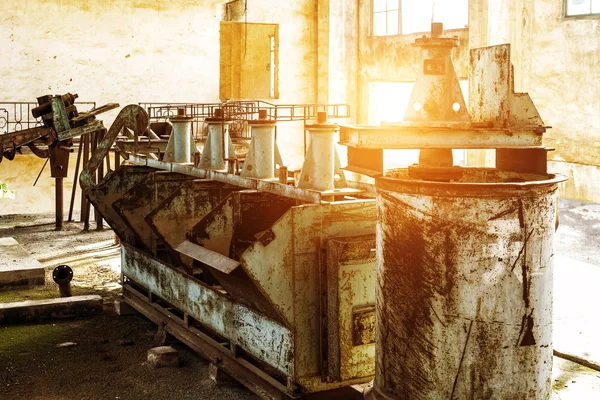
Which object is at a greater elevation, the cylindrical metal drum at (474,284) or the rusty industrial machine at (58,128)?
the rusty industrial machine at (58,128)

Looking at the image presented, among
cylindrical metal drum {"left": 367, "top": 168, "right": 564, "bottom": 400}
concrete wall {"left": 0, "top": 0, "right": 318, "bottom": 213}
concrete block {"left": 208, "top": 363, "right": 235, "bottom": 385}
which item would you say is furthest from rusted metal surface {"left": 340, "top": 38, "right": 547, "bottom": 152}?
concrete wall {"left": 0, "top": 0, "right": 318, "bottom": 213}

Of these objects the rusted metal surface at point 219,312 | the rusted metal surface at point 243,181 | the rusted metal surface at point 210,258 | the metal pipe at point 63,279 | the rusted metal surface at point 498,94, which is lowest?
the metal pipe at point 63,279

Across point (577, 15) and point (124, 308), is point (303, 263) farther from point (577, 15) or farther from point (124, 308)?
point (577, 15)

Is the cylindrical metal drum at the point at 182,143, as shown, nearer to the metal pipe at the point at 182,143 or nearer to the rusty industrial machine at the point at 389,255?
the metal pipe at the point at 182,143

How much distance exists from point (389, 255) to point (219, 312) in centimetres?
206

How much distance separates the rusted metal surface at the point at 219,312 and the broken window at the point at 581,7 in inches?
352

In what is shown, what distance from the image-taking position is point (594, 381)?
18.6 ft

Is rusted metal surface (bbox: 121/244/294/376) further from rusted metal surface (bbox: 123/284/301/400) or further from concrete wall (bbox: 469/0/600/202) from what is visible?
concrete wall (bbox: 469/0/600/202)

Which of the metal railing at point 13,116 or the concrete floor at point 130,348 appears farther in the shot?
the metal railing at point 13,116

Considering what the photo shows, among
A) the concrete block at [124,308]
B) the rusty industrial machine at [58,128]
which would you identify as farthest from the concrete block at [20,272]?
the concrete block at [124,308]

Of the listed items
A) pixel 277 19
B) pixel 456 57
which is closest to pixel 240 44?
pixel 277 19

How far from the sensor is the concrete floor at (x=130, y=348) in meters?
5.46

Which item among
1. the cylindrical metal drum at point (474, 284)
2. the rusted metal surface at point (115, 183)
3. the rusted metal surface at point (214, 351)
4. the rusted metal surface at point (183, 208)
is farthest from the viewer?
the rusted metal surface at point (115, 183)

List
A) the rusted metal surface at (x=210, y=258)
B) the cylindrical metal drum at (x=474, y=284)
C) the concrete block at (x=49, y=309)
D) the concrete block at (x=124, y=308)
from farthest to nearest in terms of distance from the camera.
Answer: the concrete block at (x=124, y=308)
the concrete block at (x=49, y=309)
the rusted metal surface at (x=210, y=258)
the cylindrical metal drum at (x=474, y=284)
